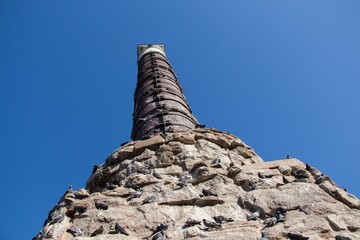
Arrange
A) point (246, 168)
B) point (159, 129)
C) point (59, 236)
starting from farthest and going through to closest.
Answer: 1. point (159, 129)
2. point (246, 168)
3. point (59, 236)

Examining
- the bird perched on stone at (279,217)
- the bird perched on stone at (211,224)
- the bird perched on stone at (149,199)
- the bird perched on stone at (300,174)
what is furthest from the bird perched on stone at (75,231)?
the bird perched on stone at (300,174)

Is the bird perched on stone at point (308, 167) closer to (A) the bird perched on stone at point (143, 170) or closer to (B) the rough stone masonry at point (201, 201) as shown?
(B) the rough stone masonry at point (201, 201)

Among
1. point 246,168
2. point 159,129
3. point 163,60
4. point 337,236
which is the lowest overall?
point 337,236

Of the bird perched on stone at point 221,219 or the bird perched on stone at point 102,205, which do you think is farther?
the bird perched on stone at point 102,205

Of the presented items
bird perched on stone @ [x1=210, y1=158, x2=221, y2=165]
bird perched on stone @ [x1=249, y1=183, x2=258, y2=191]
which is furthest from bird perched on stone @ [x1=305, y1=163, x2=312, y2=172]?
bird perched on stone @ [x1=210, y1=158, x2=221, y2=165]

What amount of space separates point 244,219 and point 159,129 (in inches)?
123

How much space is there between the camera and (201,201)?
→ 3.90 metres

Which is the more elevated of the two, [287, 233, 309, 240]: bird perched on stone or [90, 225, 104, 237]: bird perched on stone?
[90, 225, 104, 237]: bird perched on stone

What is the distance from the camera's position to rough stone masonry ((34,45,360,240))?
330 cm

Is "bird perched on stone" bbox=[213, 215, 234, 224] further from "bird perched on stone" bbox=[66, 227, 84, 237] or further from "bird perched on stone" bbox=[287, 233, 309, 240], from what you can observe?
"bird perched on stone" bbox=[66, 227, 84, 237]

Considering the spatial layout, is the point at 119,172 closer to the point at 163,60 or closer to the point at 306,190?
the point at 306,190

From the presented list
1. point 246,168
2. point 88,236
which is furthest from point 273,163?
point 88,236

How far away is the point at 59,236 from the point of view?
11.4 feet

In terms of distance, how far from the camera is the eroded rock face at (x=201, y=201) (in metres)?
3.31
